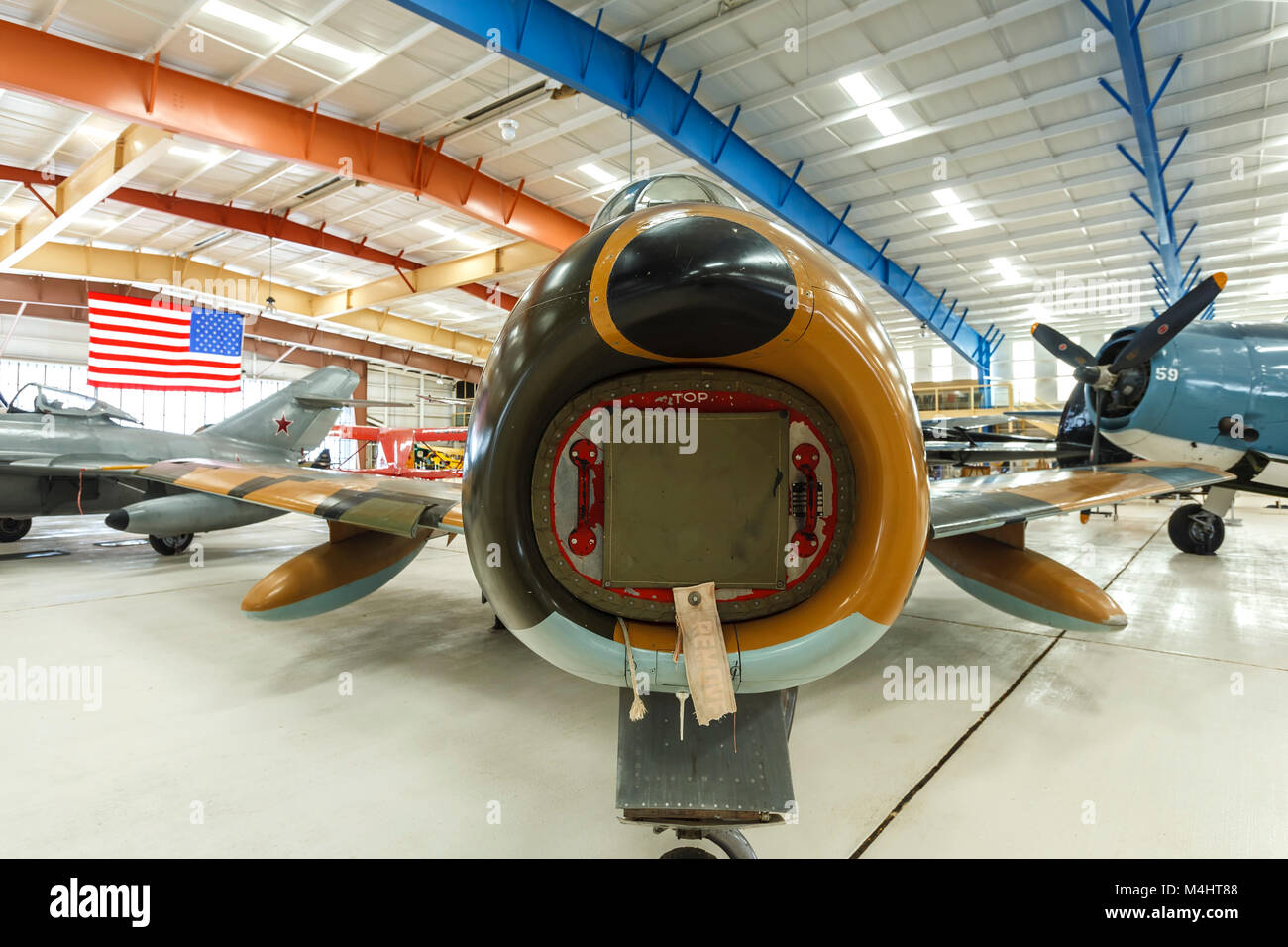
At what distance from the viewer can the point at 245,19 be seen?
6188mm

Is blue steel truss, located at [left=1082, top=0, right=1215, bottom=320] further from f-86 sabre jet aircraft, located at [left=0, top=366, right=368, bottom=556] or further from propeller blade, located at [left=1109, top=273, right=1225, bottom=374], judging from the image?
f-86 sabre jet aircraft, located at [left=0, top=366, right=368, bottom=556]

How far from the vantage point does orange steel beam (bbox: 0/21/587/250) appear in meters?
6.07

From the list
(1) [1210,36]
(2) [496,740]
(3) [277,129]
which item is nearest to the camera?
(2) [496,740]

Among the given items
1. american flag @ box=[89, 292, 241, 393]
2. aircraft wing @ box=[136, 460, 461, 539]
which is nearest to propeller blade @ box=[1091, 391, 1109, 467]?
aircraft wing @ box=[136, 460, 461, 539]

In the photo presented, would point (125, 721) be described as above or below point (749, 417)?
below

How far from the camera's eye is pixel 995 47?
668 centimetres

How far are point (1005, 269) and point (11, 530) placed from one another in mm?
17592

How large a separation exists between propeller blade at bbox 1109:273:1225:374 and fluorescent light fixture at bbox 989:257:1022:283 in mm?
8834

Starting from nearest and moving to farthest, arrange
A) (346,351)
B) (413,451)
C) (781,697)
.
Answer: (781,697) < (413,451) < (346,351)

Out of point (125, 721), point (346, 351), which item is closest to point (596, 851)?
point (125, 721)

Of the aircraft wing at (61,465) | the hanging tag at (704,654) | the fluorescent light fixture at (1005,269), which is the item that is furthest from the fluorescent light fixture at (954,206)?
the aircraft wing at (61,465)

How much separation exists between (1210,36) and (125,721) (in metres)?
10.8

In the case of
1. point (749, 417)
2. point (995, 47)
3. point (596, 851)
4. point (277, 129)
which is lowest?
point (596, 851)
